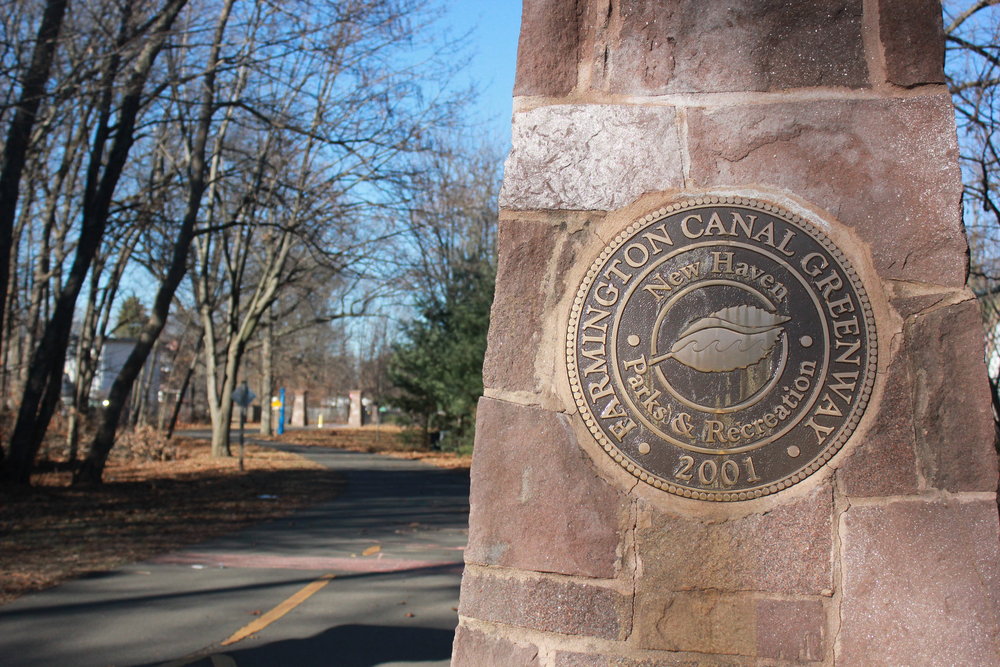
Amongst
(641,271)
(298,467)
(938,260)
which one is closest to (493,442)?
(641,271)

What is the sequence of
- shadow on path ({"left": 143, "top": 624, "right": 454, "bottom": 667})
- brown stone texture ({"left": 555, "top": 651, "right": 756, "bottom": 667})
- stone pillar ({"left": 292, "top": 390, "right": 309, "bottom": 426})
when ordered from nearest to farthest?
brown stone texture ({"left": 555, "top": 651, "right": 756, "bottom": 667}) < shadow on path ({"left": 143, "top": 624, "right": 454, "bottom": 667}) < stone pillar ({"left": 292, "top": 390, "right": 309, "bottom": 426})

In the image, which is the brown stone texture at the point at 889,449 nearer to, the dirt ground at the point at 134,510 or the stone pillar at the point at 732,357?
the stone pillar at the point at 732,357

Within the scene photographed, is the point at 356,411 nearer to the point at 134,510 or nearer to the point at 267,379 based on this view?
the point at 267,379

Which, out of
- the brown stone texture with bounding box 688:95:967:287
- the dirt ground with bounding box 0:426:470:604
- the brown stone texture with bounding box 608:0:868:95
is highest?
the brown stone texture with bounding box 608:0:868:95

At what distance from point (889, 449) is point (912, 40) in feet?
4.81

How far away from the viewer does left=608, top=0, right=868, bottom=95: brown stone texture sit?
3.30 m

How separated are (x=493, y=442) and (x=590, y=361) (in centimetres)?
45

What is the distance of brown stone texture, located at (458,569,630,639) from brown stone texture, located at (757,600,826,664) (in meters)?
0.46

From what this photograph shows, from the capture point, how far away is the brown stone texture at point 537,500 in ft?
10.3

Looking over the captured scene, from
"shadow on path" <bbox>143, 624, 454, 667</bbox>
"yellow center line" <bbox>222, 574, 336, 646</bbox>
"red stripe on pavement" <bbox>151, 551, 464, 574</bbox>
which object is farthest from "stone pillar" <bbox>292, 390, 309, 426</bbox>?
"shadow on path" <bbox>143, 624, 454, 667</bbox>

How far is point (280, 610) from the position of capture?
7004 millimetres

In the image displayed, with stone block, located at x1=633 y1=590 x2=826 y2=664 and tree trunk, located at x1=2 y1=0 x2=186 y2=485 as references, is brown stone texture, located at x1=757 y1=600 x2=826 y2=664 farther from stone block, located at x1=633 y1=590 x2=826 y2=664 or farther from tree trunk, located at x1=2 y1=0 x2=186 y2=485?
tree trunk, located at x1=2 y1=0 x2=186 y2=485

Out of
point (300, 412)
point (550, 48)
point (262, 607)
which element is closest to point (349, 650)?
point (262, 607)

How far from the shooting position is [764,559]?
3.05 m
